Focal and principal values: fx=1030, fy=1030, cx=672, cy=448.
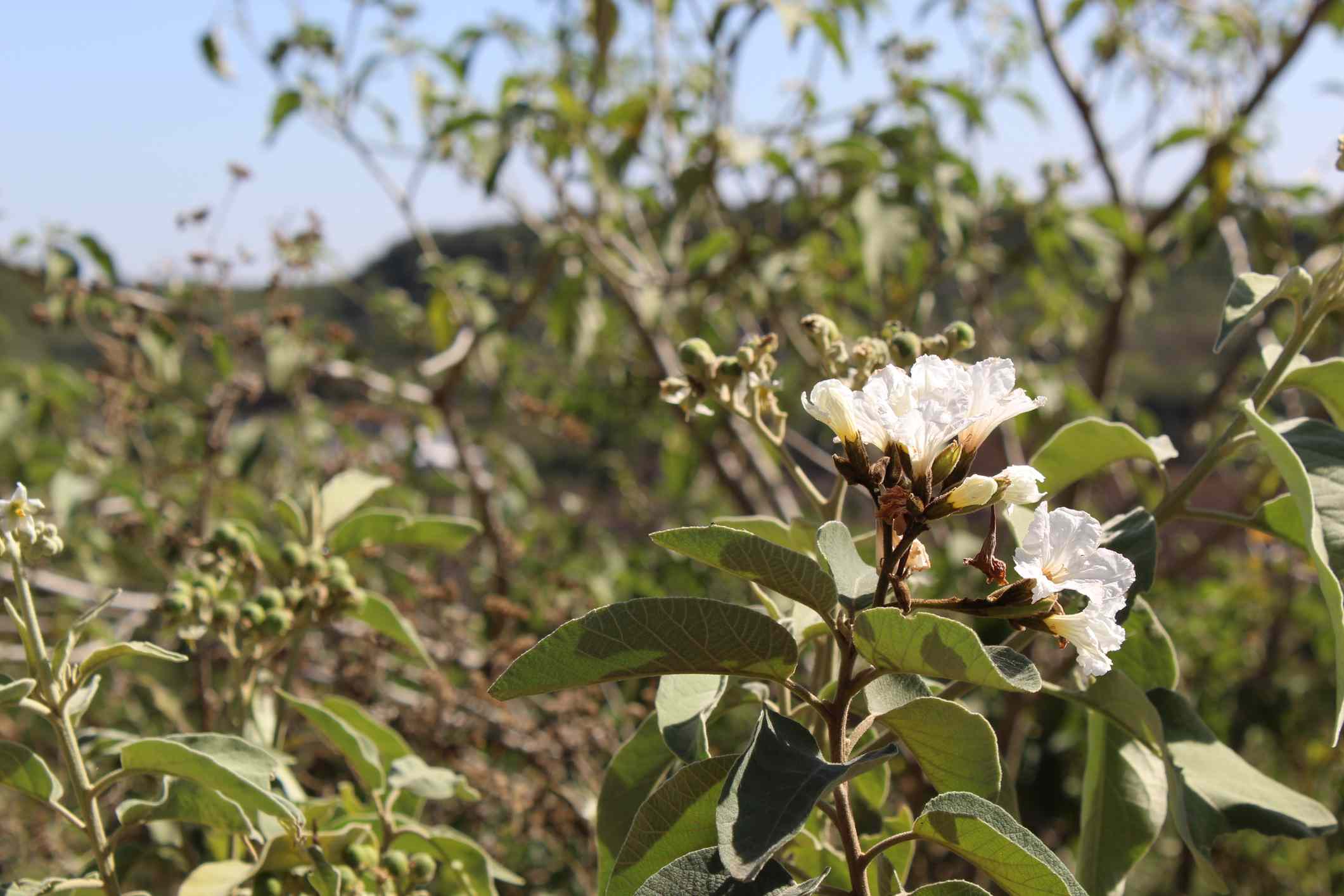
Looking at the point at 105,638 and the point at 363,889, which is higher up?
the point at 363,889

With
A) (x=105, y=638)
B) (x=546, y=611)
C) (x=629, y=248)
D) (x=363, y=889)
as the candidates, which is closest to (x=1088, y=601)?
(x=363, y=889)

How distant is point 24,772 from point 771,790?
2.56 feet

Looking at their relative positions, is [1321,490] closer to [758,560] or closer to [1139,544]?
[1139,544]

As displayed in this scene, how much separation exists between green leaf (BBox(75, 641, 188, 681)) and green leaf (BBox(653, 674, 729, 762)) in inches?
16.4

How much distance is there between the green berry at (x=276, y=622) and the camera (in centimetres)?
131

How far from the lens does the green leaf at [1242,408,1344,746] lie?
30.3 inches

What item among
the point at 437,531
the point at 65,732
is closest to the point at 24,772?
the point at 65,732

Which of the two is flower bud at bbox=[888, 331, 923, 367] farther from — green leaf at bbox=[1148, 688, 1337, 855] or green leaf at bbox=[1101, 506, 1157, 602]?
green leaf at bbox=[1148, 688, 1337, 855]

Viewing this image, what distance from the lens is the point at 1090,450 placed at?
1055 millimetres

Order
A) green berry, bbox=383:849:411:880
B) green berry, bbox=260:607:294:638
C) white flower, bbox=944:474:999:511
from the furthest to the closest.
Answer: green berry, bbox=260:607:294:638 < green berry, bbox=383:849:411:880 < white flower, bbox=944:474:999:511

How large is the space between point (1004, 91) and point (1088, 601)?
12.5 ft

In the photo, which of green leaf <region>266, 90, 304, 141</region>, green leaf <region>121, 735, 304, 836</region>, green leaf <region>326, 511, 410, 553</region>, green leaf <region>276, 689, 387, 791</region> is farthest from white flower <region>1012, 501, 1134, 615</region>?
green leaf <region>266, 90, 304, 141</region>

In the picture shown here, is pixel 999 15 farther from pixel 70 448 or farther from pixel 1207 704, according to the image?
pixel 70 448

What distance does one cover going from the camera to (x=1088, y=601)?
815 mm
